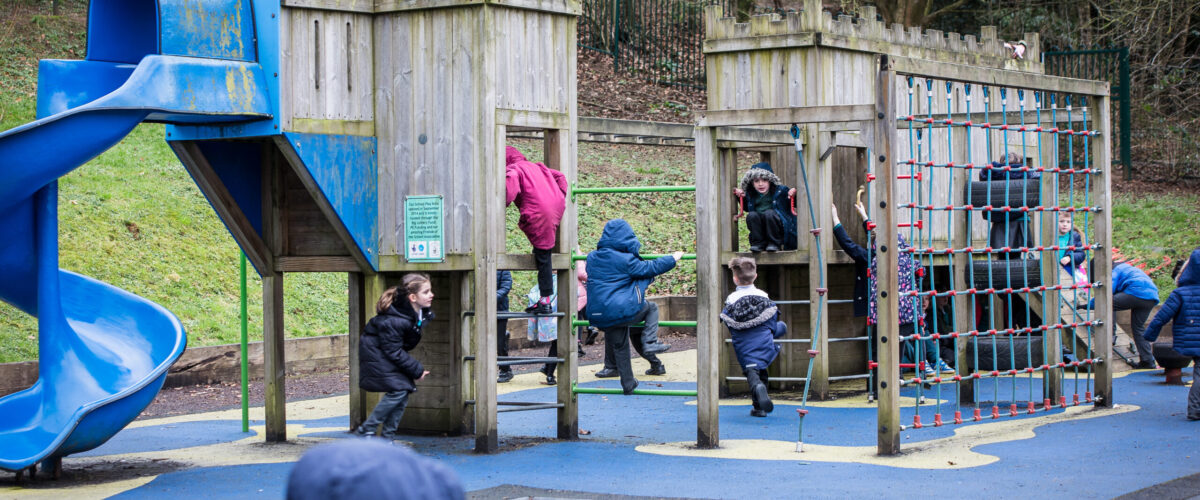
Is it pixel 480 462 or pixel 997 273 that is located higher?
pixel 997 273

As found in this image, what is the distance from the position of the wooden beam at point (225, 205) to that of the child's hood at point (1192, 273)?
24.1ft

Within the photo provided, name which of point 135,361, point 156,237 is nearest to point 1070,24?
point 156,237

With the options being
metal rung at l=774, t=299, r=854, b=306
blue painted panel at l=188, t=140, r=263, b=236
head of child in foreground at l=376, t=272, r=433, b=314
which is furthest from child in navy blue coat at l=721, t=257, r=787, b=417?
blue painted panel at l=188, t=140, r=263, b=236

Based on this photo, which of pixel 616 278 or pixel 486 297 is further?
pixel 616 278

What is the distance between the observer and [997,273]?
10.8m

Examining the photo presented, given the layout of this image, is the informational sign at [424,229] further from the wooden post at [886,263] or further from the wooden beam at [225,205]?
the wooden post at [886,263]

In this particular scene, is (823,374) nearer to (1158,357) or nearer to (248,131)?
(1158,357)

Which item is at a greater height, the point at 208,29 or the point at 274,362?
the point at 208,29

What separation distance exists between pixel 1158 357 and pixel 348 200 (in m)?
8.13

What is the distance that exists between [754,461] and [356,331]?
3.44m

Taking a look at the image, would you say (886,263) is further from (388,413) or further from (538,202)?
(388,413)

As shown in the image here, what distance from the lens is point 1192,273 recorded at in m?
10.4

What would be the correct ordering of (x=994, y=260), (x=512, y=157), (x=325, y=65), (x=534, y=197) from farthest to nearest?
(x=994, y=260), (x=512, y=157), (x=534, y=197), (x=325, y=65)

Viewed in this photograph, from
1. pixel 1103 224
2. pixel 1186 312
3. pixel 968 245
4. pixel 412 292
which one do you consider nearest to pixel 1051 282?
pixel 1103 224
